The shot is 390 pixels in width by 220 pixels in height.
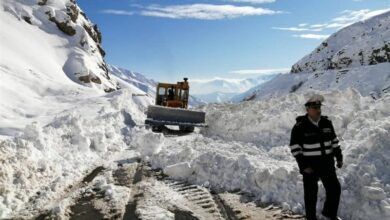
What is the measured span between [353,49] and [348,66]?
4087mm

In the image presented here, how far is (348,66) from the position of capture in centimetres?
4800

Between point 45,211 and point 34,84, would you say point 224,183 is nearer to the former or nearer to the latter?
point 45,211

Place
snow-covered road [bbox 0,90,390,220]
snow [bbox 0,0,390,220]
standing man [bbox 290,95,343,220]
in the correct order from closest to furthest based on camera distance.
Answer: standing man [bbox 290,95,343,220]
snow-covered road [bbox 0,90,390,220]
snow [bbox 0,0,390,220]

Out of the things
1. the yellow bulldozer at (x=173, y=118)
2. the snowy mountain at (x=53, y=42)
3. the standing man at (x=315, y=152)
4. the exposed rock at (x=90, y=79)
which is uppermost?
the snowy mountain at (x=53, y=42)

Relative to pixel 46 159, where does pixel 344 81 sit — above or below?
above

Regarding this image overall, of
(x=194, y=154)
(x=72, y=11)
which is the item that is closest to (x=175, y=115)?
(x=194, y=154)

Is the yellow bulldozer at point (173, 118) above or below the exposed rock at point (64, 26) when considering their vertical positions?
below

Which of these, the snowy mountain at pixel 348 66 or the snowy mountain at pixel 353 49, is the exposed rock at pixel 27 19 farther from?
the snowy mountain at pixel 353 49

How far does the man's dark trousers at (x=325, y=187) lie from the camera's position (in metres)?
6.38

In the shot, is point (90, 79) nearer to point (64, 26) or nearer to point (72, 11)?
point (64, 26)

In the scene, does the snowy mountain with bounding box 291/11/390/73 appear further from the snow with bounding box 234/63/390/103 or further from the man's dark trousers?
the man's dark trousers

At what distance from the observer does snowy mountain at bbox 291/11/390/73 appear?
4606 centimetres

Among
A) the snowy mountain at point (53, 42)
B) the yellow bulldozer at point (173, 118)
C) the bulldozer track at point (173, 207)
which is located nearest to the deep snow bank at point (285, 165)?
the bulldozer track at point (173, 207)

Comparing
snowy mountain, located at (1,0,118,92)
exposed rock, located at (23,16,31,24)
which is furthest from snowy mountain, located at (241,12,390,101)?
exposed rock, located at (23,16,31,24)
